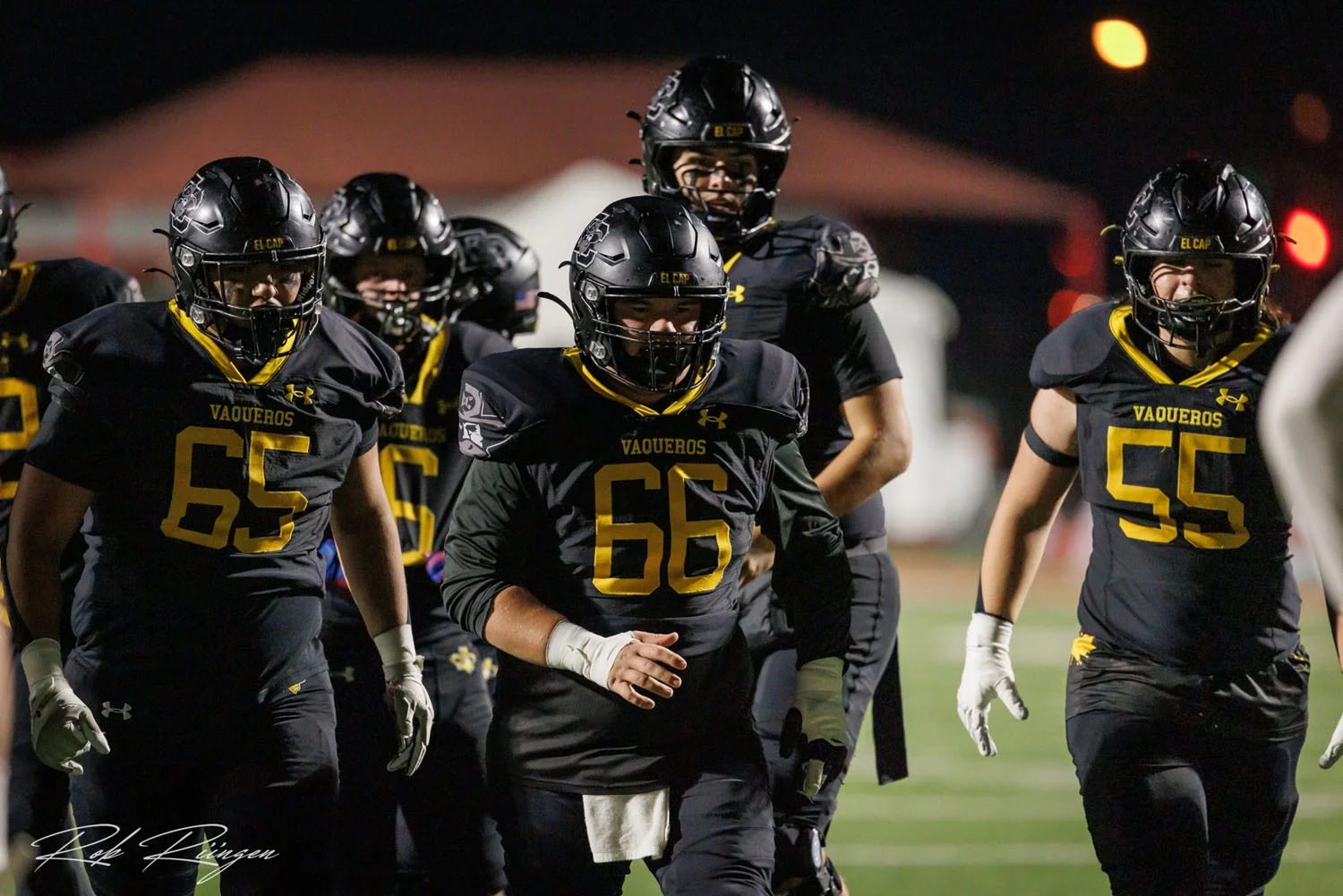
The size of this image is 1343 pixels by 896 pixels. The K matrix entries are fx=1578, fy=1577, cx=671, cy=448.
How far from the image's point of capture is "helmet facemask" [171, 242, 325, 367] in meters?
2.94

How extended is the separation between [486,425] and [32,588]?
90 centimetres

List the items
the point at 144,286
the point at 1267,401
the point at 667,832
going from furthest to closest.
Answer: the point at 144,286, the point at 667,832, the point at 1267,401

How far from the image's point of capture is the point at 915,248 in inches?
692

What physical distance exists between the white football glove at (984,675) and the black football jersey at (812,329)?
20.3 inches

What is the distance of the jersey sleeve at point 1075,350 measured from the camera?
3207mm

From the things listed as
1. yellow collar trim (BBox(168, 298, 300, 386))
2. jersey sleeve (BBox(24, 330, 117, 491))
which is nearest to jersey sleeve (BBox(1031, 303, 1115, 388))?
yellow collar trim (BBox(168, 298, 300, 386))

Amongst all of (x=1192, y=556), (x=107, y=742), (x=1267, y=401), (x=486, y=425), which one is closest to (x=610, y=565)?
(x=486, y=425)

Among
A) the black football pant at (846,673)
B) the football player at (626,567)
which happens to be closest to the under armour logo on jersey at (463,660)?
the black football pant at (846,673)

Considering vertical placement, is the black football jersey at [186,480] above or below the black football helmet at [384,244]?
below

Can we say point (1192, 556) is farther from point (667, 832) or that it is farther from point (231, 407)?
point (231, 407)

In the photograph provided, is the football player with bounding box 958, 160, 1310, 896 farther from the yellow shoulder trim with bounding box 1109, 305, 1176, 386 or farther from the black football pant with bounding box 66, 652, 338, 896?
the black football pant with bounding box 66, 652, 338, 896

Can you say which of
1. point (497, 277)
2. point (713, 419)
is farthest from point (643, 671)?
point (497, 277)

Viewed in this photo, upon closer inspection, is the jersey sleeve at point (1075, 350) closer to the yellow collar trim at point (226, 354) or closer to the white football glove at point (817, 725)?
the white football glove at point (817, 725)

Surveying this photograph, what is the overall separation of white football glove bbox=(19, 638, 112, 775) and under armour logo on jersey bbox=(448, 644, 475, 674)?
107 centimetres
